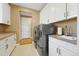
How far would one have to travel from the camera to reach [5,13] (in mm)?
3242

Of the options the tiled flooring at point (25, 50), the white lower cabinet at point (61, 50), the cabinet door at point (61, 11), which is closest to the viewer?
the white lower cabinet at point (61, 50)

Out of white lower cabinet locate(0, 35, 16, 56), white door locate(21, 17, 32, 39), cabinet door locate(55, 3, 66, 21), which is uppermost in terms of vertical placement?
cabinet door locate(55, 3, 66, 21)

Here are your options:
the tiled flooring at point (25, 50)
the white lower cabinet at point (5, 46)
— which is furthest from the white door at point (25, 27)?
the tiled flooring at point (25, 50)

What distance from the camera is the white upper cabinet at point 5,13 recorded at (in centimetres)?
300

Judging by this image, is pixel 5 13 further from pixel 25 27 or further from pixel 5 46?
pixel 5 46

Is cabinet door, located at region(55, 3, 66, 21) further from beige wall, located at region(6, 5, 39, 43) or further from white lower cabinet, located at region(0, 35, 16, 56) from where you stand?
white lower cabinet, located at region(0, 35, 16, 56)

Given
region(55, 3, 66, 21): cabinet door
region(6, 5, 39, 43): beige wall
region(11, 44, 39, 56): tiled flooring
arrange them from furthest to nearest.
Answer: region(11, 44, 39, 56): tiled flooring → region(6, 5, 39, 43): beige wall → region(55, 3, 66, 21): cabinet door

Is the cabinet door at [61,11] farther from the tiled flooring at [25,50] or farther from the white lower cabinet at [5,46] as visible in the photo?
the tiled flooring at [25,50]

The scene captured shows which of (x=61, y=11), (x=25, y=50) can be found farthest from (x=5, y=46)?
(x=25, y=50)

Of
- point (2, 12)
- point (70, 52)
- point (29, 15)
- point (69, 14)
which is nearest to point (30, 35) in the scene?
point (29, 15)

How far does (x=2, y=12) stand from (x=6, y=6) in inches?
12.7

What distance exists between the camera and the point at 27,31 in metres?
2.99

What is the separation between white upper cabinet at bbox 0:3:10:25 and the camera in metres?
3.00

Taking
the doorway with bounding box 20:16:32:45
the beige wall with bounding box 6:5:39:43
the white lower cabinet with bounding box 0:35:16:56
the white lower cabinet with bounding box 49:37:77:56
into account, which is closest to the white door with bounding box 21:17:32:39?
the doorway with bounding box 20:16:32:45
